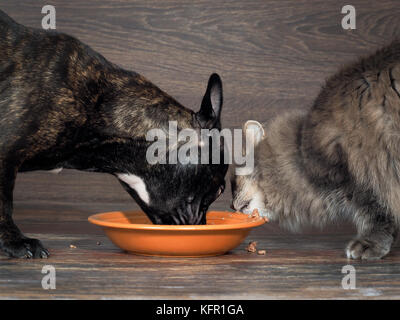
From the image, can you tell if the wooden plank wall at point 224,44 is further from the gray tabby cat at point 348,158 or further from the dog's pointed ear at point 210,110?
the dog's pointed ear at point 210,110

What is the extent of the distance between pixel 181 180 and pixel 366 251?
602mm

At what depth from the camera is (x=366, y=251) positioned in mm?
1604

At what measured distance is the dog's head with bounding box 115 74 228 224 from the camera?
167 centimetres

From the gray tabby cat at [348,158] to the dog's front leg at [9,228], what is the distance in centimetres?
85

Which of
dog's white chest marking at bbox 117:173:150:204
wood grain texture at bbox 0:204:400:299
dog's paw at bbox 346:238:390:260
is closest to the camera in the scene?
wood grain texture at bbox 0:204:400:299

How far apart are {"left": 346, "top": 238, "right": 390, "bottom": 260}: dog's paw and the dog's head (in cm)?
46

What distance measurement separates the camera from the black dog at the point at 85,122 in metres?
1.54

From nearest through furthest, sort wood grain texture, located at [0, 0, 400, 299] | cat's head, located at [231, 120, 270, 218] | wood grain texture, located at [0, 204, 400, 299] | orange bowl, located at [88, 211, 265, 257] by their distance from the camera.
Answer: wood grain texture, located at [0, 204, 400, 299], orange bowl, located at [88, 211, 265, 257], cat's head, located at [231, 120, 270, 218], wood grain texture, located at [0, 0, 400, 299]

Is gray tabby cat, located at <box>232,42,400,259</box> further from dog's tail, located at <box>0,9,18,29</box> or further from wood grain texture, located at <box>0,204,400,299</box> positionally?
dog's tail, located at <box>0,9,18,29</box>

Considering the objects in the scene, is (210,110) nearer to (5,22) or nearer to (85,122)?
(85,122)

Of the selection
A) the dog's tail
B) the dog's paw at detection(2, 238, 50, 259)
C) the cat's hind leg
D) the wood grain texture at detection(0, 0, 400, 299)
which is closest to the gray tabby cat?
the cat's hind leg

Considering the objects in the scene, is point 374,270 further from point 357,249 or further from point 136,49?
point 136,49

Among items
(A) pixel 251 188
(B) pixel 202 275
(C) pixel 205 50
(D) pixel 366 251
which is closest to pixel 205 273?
(B) pixel 202 275

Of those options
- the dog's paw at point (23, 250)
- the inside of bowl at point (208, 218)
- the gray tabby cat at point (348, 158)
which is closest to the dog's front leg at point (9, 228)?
the dog's paw at point (23, 250)
